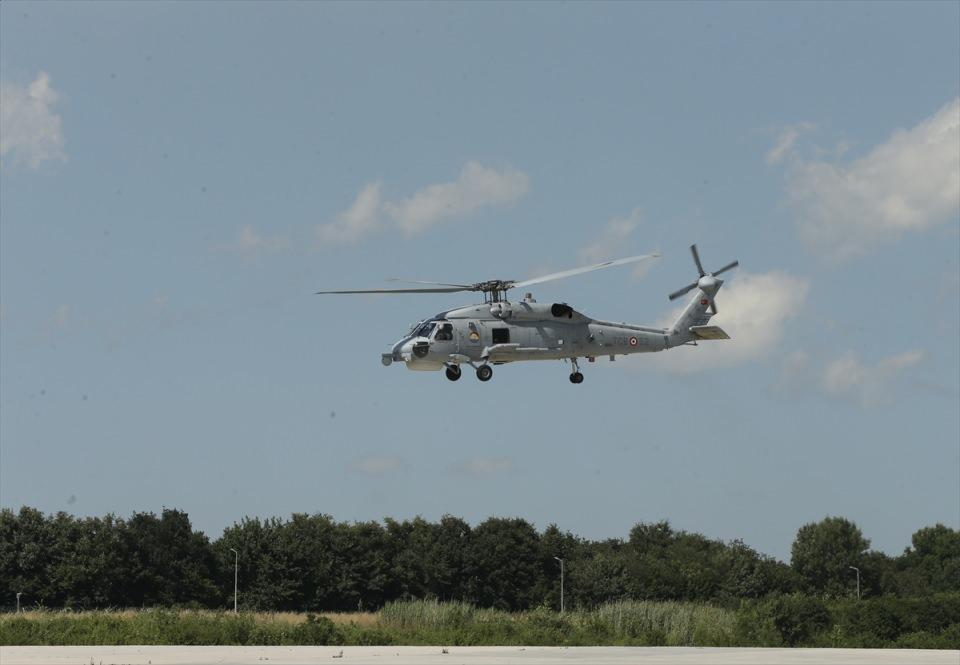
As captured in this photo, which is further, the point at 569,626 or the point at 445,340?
the point at 569,626

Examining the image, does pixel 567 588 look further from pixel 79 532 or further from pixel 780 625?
pixel 780 625

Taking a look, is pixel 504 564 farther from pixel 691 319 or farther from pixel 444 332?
pixel 444 332

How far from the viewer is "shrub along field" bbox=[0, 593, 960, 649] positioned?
58.3m

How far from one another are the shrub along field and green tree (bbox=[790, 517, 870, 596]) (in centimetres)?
7801

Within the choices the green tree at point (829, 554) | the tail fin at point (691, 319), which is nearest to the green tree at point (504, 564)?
the green tree at point (829, 554)

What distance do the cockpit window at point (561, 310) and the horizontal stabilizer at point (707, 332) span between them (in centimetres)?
742

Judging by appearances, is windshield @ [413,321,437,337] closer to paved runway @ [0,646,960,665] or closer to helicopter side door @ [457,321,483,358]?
helicopter side door @ [457,321,483,358]

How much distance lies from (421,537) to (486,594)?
7.83 meters

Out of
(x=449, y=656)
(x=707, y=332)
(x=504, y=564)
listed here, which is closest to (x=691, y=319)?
(x=707, y=332)

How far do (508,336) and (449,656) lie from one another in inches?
720

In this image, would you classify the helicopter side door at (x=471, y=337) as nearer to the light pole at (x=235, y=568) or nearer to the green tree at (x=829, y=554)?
the light pole at (x=235, y=568)

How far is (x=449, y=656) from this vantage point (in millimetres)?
48750

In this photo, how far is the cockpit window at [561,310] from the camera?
63.8 meters

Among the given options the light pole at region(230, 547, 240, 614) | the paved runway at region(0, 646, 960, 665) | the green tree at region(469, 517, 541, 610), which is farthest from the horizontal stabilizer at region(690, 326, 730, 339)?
the green tree at region(469, 517, 541, 610)
